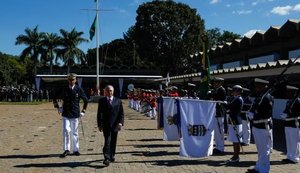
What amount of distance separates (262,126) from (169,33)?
209ft

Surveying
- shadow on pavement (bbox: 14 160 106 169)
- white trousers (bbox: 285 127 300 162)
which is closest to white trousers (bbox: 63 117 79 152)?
shadow on pavement (bbox: 14 160 106 169)

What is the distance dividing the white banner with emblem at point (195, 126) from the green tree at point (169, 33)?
61.2 meters

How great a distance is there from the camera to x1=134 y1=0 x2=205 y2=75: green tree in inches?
2837

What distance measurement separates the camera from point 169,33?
2837 inches

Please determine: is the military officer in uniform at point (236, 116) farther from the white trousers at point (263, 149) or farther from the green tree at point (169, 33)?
the green tree at point (169, 33)

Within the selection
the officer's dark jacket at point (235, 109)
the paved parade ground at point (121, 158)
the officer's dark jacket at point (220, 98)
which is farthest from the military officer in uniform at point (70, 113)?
the officer's dark jacket at point (235, 109)

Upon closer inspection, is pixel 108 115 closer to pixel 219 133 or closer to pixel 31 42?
pixel 219 133

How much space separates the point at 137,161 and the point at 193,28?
63.7 meters

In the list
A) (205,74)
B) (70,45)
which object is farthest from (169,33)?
(205,74)

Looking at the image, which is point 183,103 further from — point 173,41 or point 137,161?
point 173,41

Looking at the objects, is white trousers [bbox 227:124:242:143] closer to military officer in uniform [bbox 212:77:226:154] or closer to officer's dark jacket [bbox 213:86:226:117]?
military officer in uniform [bbox 212:77:226:154]

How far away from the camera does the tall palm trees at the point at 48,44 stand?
7881 centimetres

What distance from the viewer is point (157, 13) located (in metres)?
72.4

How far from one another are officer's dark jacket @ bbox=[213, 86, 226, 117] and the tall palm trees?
67.9 meters
